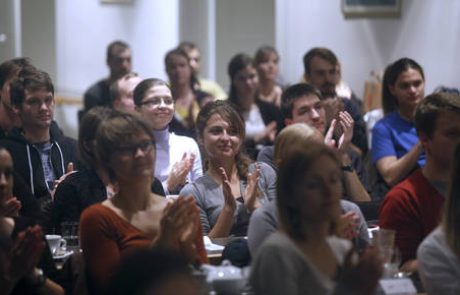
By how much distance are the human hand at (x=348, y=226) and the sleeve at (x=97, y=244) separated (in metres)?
0.72

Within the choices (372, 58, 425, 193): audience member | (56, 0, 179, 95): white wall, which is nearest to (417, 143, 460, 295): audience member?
(372, 58, 425, 193): audience member

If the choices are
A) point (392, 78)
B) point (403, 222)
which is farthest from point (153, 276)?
point (392, 78)

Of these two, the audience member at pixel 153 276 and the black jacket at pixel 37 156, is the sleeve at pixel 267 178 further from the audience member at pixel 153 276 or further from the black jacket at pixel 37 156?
the audience member at pixel 153 276

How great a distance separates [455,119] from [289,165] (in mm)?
1262

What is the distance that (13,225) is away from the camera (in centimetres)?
345

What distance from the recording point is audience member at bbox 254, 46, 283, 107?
880 centimetres

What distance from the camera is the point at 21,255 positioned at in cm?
337

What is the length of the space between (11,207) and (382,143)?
8.90 feet

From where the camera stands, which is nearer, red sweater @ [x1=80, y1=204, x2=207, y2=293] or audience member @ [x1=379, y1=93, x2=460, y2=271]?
red sweater @ [x1=80, y1=204, x2=207, y2=293]

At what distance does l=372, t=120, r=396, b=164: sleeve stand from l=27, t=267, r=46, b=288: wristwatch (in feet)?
8.88

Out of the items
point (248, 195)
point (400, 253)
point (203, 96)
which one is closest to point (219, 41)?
point (203, 96)

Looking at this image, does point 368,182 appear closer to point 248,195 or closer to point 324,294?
point 248,195

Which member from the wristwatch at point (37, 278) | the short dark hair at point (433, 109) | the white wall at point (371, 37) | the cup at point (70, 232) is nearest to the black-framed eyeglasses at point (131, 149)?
the wristwatch at point (37, 278)

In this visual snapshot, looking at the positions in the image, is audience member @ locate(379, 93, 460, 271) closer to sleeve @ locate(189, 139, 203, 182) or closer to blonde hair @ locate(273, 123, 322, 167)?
blonde hair @ locate(273, 123, 322, 167)
